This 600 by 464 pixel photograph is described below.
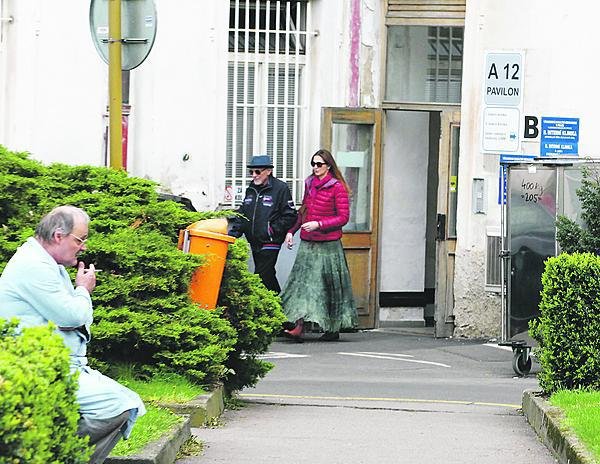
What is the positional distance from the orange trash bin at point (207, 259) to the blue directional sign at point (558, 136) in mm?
7287

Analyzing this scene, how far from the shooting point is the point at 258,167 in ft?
54.1

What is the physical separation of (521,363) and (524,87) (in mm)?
4311

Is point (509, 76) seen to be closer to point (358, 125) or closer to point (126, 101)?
point (358, 125)

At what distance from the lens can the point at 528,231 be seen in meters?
14.2

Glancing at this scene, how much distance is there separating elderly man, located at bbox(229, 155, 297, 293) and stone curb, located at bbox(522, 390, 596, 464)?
580 cm

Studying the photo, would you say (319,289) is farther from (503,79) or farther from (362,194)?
(503,79)

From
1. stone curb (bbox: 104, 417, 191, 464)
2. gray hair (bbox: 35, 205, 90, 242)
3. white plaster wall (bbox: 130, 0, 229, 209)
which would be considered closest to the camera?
gray hair (bbox: 35, 205, 90, 242)

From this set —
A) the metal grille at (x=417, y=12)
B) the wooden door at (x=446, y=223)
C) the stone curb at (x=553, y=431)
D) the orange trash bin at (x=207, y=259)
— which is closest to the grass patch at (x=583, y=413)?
the stone curb at (x=553, y=431)

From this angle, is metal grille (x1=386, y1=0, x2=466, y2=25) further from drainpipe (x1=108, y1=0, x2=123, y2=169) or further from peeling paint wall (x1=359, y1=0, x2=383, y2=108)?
drainpipe (x1=108, y1=0, x2=123, y2=169)

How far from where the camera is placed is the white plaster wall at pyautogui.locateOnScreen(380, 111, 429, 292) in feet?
63.9

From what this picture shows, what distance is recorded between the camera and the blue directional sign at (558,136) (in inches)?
669

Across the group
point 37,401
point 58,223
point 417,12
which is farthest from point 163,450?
point 417,12

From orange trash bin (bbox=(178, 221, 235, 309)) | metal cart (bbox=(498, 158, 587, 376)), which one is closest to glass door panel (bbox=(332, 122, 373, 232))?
metal cart (bbox=(498, 158, 587, 376))

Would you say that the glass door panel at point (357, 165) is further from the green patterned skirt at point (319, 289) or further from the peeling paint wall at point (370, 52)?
the green patterned skirt at point (319, 289)
